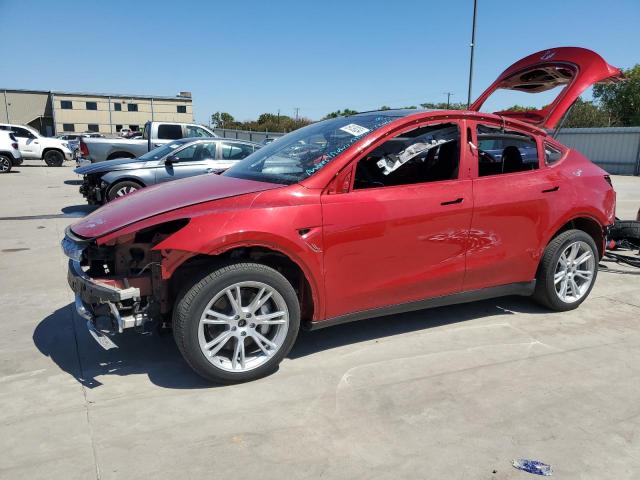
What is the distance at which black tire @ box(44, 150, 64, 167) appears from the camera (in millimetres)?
22344

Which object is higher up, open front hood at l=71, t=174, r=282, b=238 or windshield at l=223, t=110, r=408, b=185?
windshield at l=223, t=110, r=408, b=185

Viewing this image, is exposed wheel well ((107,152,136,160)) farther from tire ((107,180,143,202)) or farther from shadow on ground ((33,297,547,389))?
shadow on ground ((33,297,547,389))

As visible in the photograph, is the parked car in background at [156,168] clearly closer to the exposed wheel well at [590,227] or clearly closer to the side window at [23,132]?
the exposed wheel well at [590,227]

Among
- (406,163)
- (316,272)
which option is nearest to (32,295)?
(316,272)

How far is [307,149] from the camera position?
396cm

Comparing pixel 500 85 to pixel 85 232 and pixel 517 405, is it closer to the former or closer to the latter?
pixel 517 405

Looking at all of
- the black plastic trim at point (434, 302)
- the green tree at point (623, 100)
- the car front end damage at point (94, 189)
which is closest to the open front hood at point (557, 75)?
the black plastic trim at point (434, 302)

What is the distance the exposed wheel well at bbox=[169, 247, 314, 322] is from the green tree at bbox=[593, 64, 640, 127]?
137 ft

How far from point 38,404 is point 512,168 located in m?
4.00

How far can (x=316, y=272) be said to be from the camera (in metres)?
3.39

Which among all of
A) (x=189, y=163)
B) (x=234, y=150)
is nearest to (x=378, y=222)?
(x=189, y=163)

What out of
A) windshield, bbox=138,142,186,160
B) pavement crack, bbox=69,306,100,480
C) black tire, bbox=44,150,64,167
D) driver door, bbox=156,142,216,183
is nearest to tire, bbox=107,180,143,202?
driver door, bbox=156,142,216,183

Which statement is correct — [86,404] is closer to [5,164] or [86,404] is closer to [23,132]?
[5,164]

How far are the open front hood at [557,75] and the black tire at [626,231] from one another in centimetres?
228
